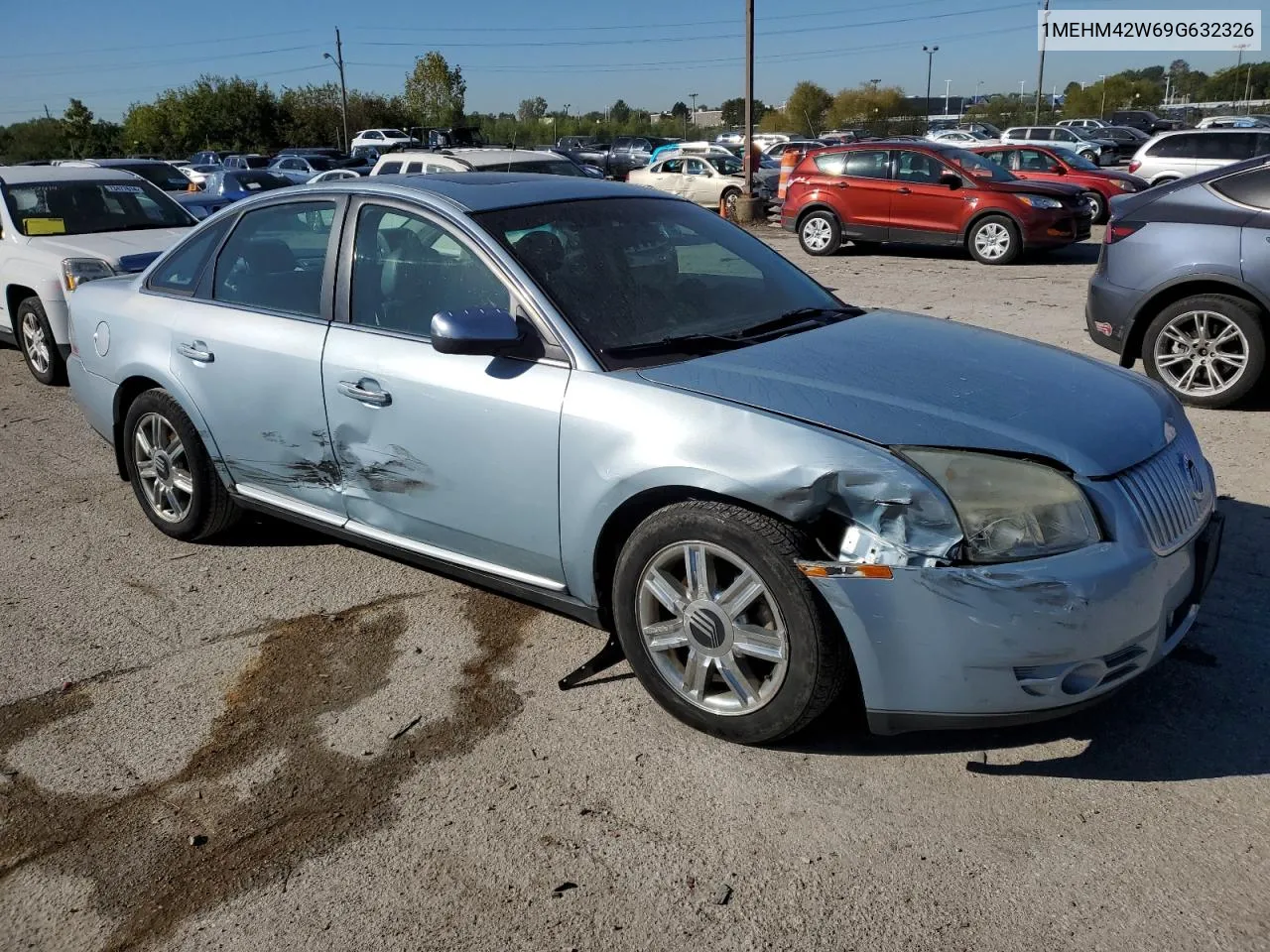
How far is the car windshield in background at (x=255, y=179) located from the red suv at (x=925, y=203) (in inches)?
385

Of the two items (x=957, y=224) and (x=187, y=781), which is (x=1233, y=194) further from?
(x=957, y=224)

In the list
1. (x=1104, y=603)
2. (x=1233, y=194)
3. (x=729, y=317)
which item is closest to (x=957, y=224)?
(x=1233, y=194)

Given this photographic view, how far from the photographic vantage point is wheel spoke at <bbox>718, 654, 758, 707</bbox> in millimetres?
3197

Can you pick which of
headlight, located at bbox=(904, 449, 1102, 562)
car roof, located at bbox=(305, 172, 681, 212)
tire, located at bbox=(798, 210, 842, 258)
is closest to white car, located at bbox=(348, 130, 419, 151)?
tire, located at bbox=(798, 210, 842, 258)

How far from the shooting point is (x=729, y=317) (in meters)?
3.95

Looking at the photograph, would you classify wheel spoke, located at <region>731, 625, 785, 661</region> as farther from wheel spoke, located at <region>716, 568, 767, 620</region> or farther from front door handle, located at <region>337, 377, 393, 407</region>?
front door handle, located at <region>337, 377, 393, 407</region>

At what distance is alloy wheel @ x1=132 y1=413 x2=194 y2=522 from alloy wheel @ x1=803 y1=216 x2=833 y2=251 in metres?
13.2

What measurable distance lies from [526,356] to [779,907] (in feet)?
6.02

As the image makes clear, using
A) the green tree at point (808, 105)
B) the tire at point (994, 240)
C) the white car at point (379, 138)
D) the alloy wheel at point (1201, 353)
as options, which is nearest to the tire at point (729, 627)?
the alloy wheel at point (1201, 353)

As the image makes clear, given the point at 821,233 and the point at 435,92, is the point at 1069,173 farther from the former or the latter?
the point at 435,92

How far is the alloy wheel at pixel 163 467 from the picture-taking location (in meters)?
4.95

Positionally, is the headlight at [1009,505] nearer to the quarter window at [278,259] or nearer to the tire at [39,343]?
the quarter window at [278,259]

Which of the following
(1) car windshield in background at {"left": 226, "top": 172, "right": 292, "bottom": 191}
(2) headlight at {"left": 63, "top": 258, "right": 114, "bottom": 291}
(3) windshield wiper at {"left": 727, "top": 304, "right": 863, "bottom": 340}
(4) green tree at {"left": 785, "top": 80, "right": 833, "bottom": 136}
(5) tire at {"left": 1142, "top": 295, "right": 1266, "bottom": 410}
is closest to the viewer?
(3) windshield wiper at {"left": 727, "top": 304, "right": 863, "bottom": 340}

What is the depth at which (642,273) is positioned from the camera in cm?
396
